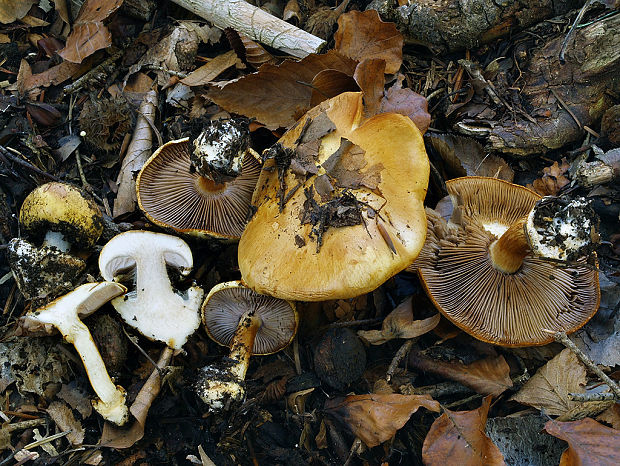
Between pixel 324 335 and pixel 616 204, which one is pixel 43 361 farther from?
pixel 616 204

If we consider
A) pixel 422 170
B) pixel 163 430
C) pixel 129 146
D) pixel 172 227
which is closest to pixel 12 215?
pixel 129 146

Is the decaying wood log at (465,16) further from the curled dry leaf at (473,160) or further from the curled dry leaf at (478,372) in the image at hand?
the curled dry leaf at (478,372)

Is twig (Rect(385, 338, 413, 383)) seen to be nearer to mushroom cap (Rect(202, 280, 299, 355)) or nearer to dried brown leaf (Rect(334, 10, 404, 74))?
mushroom cap (Rect(202, 280, 299, 355))

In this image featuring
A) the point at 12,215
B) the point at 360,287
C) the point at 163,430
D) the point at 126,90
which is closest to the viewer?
the point at 360,287

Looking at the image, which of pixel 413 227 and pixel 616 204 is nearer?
pixel 413 227

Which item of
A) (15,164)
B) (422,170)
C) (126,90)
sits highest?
(422,170)

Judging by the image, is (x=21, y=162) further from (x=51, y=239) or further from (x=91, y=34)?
(x=91, y=34)

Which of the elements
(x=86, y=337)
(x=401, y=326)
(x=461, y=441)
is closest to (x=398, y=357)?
(x=401, y=326)
